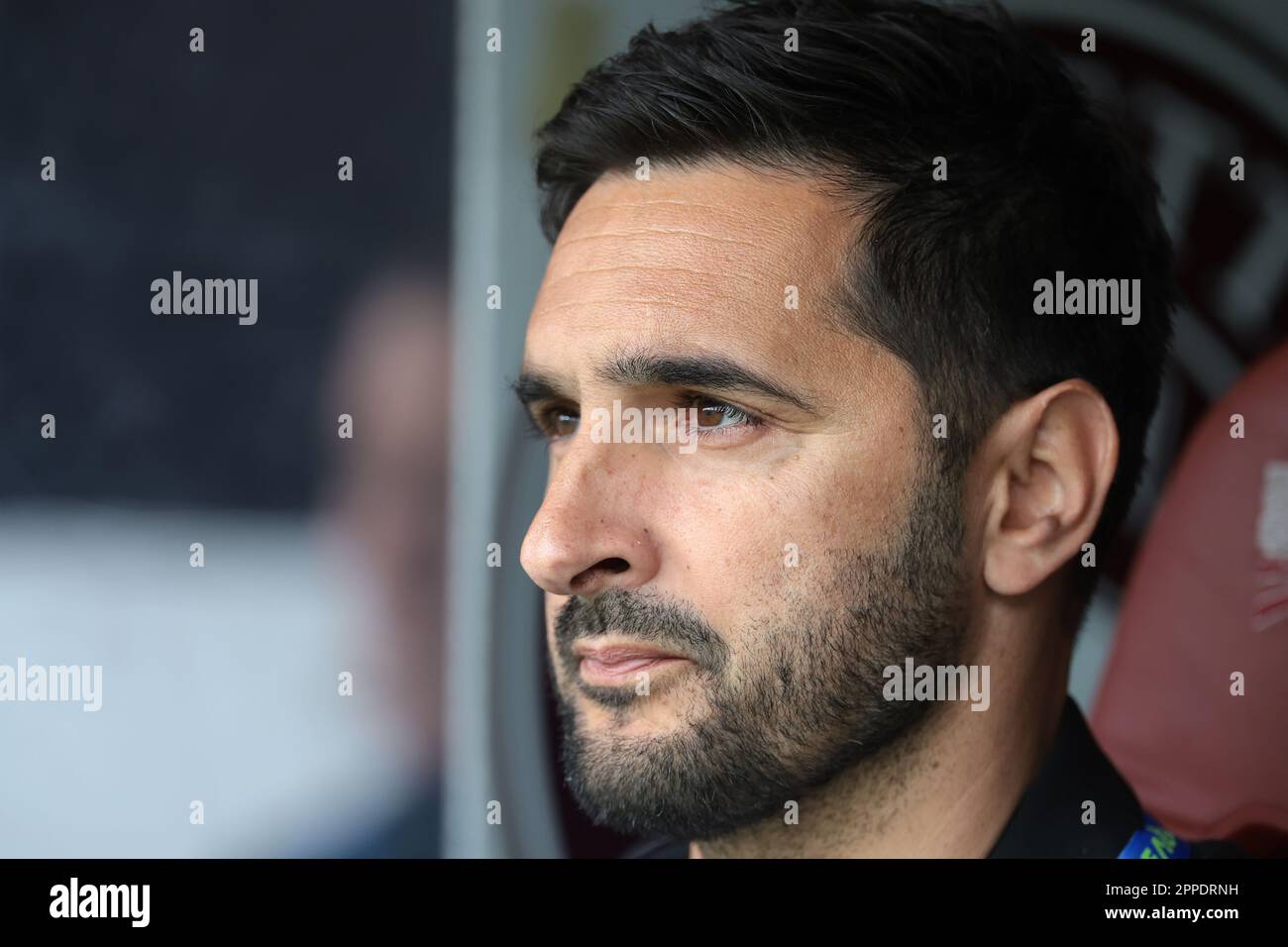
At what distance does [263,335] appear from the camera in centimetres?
213

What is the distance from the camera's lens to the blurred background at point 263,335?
212cm

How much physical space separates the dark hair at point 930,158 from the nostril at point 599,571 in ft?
1.38

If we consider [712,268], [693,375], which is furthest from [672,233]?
[693,375]

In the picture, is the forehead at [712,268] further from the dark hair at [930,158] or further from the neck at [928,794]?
the neck at [928,794]

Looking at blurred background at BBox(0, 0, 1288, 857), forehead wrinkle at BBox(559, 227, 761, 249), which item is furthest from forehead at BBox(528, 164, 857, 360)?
blurred background at BBox(0, 0, 1288, 857)

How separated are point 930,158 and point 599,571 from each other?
0.68m

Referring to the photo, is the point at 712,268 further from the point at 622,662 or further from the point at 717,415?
the point at 622,662

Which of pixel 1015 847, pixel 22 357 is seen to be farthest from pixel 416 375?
pixel 1015 847

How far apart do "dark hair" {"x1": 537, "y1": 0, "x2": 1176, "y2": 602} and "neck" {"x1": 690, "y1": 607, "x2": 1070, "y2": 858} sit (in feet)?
→ 0.90

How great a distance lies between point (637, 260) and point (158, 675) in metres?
1.35

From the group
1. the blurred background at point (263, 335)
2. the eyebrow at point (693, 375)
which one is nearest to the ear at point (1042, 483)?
the eyebrow at point (693, 375)

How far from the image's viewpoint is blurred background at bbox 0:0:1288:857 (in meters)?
2.12

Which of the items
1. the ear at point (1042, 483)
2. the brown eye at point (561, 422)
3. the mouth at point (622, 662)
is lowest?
the mouth at point (622, 662)
